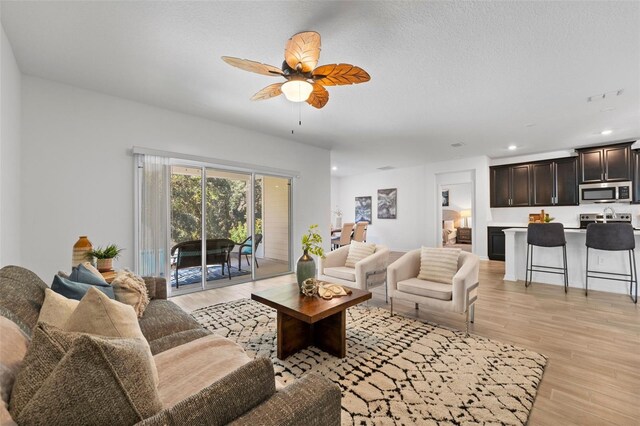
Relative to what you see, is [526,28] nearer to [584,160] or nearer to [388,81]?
[388,81]

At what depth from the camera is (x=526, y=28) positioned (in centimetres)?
228

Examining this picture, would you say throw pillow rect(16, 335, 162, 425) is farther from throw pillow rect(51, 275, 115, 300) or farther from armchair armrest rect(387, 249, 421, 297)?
armchair armrest rect(387, 249, 421, 297)

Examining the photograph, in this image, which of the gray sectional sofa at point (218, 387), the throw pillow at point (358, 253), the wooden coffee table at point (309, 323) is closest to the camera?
the gray sectional sofa at point (218, 387)

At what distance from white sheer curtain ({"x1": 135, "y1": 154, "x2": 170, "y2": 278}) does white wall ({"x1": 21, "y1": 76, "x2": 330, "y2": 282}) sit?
122mm

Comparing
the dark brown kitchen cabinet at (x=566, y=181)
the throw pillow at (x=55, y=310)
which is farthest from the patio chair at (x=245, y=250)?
the dark brown kitchen cabinet at (x=566, y=181)

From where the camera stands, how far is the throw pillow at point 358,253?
12.7 feet

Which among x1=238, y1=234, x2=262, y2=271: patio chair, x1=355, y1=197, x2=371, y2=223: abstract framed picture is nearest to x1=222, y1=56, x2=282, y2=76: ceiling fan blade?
x1=238, y1=234, x2=262, y2=271: patio chair

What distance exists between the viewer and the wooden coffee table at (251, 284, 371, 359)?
7.35 ft

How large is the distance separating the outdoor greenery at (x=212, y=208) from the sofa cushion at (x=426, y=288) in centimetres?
304

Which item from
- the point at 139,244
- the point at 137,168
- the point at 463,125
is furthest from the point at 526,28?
the point at 139,244

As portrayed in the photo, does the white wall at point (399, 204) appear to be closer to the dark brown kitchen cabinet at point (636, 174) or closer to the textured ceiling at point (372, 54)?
the textured ceiling at point (372, 54)

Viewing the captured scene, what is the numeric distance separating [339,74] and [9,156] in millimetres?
3086

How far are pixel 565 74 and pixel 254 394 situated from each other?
4.12m

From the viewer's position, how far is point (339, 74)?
226 centimetres
